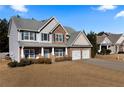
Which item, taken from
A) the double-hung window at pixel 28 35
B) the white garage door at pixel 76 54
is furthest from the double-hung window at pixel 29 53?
the white garage door at pixel 76 54

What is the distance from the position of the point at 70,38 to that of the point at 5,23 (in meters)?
25.9

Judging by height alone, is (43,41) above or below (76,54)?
above

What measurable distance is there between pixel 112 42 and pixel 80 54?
28483 millimetres

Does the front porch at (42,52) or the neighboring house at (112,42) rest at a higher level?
the neighboring house at (112,42)

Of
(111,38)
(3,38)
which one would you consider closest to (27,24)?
(3,38)

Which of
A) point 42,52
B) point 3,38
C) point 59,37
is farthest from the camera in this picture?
point 3,38

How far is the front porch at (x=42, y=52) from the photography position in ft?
123

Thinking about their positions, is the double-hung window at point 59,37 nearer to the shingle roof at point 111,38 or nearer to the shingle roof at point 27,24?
the shingle roof at point 27,24

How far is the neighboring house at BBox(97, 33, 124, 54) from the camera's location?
226 feet

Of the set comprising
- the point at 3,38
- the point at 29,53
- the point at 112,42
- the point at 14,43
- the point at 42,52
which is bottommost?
the point at 29,53

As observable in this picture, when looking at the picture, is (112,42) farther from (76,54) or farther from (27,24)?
(27,24)

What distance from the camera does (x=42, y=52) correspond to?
3906cm
